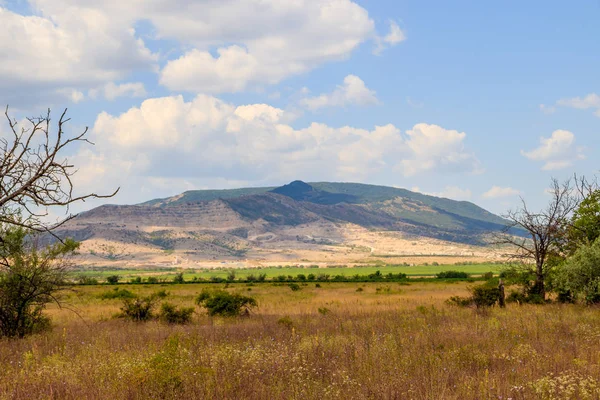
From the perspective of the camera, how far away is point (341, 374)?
9.83 meters

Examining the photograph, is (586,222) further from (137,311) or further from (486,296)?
(137,311)

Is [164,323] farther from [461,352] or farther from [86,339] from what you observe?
[461,352]

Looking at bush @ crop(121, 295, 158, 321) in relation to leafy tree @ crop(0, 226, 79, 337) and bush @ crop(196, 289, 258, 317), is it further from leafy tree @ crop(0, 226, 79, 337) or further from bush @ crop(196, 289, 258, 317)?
leafy tree @ crop(0, 226, 79, 337)

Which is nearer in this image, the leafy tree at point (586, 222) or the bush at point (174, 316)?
the bush at point (174, 316)

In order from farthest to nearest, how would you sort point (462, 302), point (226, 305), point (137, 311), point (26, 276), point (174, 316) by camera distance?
point (462, 302), point (226, 305), point (137, 311), point (174, 316), point (26, 276)

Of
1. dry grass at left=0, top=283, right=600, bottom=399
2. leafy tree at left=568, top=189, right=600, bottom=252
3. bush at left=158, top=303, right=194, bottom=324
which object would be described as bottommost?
bush at left=158, top=303, right=194, bottom=324

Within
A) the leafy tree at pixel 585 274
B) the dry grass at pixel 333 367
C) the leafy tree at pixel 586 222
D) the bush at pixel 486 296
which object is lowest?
the bush at pixel 486 296

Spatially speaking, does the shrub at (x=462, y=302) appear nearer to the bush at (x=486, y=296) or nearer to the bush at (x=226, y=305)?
the bush at (x=486, y=296)

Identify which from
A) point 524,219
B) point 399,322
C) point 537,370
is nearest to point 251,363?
point 537,370

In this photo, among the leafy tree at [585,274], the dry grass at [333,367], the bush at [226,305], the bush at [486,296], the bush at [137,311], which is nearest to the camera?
the dry grass at [333,367]

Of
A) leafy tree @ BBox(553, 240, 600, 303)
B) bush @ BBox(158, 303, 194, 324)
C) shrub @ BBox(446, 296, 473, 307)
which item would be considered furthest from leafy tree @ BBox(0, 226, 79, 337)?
leafy tree @ BBox(553, 240, 600, 303)

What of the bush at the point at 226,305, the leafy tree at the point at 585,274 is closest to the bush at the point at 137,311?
the bush at the point at 226,305

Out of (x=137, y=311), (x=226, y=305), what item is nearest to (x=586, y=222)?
(x=226, y=305)

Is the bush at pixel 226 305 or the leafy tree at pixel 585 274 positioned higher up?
the leafy tree at pixel 585 274
